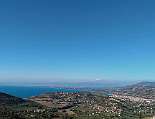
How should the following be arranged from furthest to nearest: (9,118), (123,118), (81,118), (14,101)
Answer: (14,101), (123,118), (81,118), (9,118)

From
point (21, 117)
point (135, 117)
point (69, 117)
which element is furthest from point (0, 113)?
point (135, 117)

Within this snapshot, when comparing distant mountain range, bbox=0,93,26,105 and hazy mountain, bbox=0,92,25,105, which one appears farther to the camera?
hazy mountain, bbox=0,92,25,105

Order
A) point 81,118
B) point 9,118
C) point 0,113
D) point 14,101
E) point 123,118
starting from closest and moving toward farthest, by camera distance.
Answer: point 9,118, point 0,113, point 81,118, point 123,118, point 14,101

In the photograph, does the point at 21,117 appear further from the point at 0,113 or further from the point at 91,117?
the point at 91,117

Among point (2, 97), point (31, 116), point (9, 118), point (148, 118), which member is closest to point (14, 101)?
point (2, 97)

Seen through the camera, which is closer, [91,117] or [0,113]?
[0,113]

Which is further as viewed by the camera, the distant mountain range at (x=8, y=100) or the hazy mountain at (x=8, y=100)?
the hazy mountain at (x=8, y=100)

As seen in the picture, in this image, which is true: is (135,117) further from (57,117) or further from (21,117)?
(21,117)

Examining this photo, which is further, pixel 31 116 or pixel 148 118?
pixel 148 118

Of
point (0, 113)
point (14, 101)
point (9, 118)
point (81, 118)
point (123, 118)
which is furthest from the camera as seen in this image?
point (14, 101)
